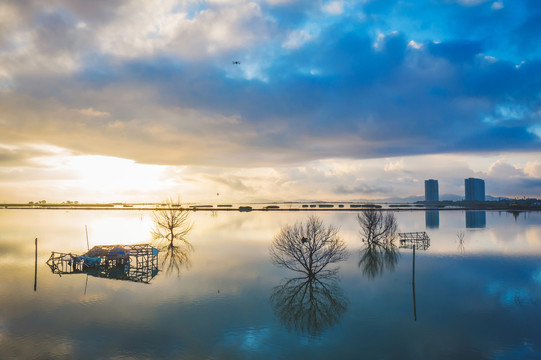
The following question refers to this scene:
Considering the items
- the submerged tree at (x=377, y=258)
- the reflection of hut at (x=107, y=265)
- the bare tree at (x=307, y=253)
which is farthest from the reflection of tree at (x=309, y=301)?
the reflection of hut at (x=107, y=265)

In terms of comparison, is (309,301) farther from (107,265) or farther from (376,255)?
(107,265)

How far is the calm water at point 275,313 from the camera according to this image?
23.4 meters

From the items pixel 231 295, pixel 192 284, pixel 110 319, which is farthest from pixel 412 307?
pixel 110 319

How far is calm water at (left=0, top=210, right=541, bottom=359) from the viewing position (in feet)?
76.7

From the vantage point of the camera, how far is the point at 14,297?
3500 cm

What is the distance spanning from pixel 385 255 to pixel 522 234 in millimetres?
52862

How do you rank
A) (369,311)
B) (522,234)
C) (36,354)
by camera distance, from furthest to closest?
(522,234) → (369,311) → (36,354)

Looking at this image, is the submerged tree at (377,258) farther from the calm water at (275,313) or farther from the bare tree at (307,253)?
the bare tree at (307,253)

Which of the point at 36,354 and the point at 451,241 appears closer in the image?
the point at 36,354

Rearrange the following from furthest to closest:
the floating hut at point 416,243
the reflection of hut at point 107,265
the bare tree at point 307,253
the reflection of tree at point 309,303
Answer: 1. the floating hut at point 416,243
2. the reflection of hut at point 107,265
3. the bare tree at point 307,253
4. the reflection of tree at point 309,303

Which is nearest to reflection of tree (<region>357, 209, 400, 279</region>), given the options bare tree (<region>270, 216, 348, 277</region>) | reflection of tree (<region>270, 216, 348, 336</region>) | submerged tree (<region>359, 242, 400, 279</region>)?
submerged tree (<region>359, 242, 400, 279</region>)

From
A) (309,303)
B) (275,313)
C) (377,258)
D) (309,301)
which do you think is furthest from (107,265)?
(377,258)

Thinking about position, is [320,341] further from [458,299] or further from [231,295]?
[458,299]

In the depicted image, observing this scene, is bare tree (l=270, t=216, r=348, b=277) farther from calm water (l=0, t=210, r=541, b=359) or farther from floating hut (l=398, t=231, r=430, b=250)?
floating hut (l=398, t=231, r=430, b=250)
